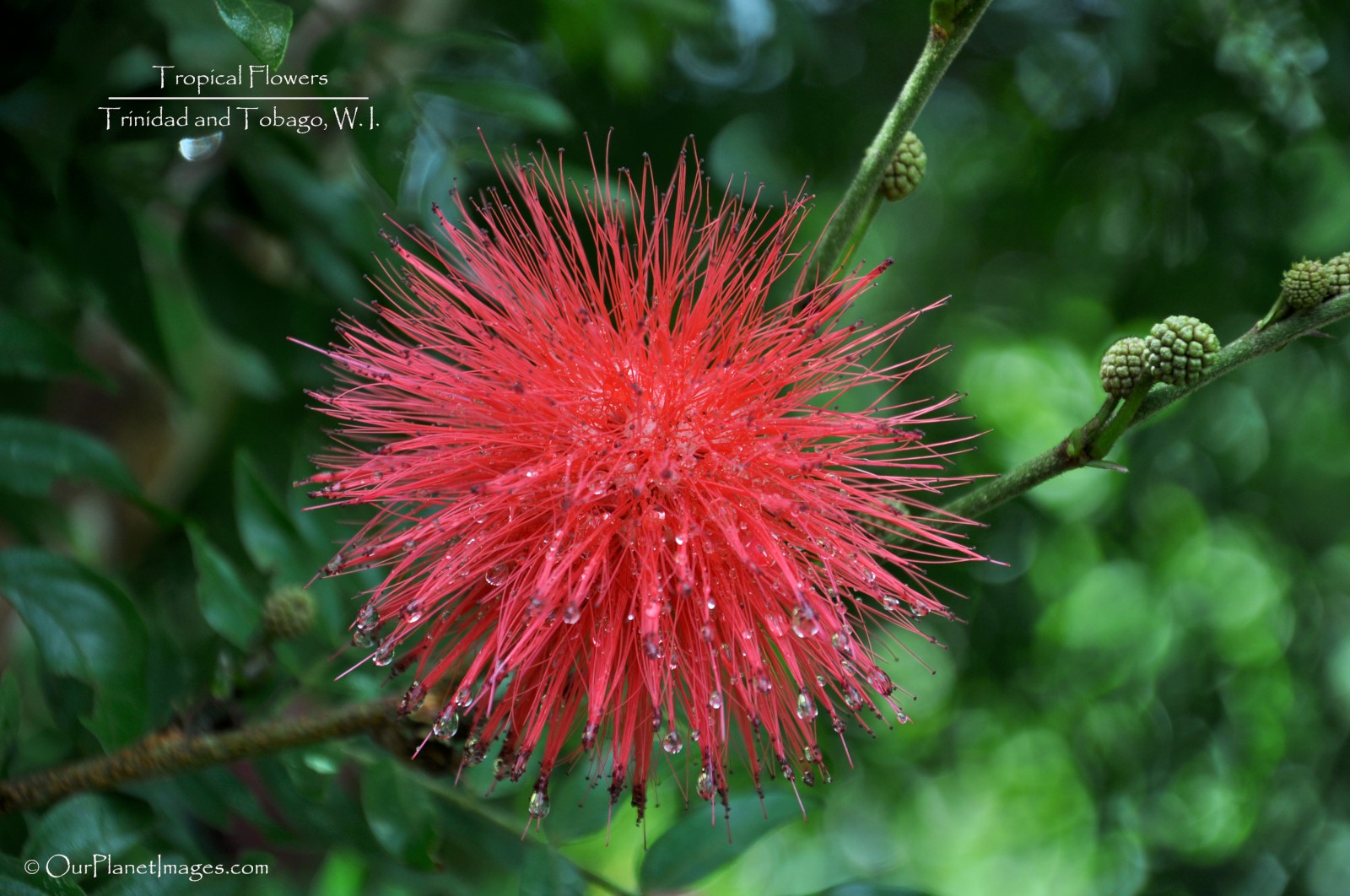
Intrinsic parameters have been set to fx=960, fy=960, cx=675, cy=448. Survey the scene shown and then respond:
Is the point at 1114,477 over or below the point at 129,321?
over

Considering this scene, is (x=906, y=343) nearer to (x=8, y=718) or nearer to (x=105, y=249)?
(x=105, y=249)

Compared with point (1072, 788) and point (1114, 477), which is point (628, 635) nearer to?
point (1114, 477)

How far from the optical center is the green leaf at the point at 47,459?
1628mm

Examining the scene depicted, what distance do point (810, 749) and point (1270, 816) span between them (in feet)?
7.58

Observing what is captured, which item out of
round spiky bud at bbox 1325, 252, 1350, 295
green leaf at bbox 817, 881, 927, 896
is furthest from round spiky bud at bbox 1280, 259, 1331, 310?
green leaf at bbox 817, 881, 927, 896

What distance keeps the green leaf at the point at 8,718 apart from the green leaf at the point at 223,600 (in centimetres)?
28

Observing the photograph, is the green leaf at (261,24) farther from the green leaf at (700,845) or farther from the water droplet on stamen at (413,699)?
the green leaf at (700,845)

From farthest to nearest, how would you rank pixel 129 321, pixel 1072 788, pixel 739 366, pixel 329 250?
1. pixel 1072 788
2. pixel 329 250
3. pixel 129 321
4. pixel 739 366

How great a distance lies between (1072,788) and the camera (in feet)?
11.3

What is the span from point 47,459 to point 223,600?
40cm

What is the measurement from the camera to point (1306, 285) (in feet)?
3.52

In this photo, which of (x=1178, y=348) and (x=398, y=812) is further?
(x=398, y=812)

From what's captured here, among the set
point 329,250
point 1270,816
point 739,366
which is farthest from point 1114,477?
point 329,250

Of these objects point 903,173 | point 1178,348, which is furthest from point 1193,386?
point 903,173
